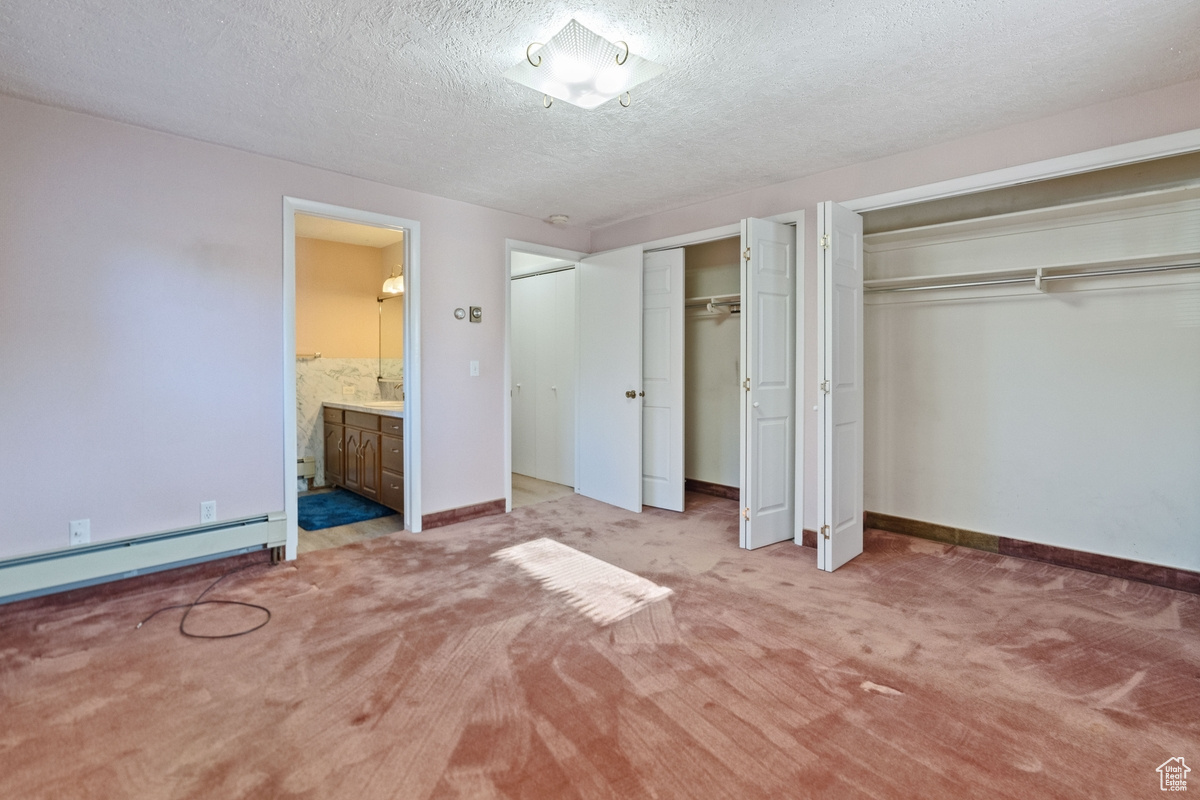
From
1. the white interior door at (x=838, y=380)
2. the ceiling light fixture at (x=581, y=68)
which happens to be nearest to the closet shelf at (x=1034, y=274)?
the white interior door at (x=838, y=380)

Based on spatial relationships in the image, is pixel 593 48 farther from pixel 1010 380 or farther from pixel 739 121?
pixel 1010 380

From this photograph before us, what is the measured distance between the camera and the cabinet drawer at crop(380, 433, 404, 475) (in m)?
4.25

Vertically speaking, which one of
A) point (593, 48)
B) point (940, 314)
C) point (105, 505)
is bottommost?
point (105, 505)

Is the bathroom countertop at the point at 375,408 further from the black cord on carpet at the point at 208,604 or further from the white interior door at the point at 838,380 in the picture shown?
the white interior door at the point at 838,380

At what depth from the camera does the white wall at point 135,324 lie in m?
2.64

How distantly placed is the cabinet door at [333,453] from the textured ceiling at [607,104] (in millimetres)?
2719

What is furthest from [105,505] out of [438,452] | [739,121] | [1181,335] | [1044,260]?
[1181,335]

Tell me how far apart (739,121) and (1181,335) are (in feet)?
8.61

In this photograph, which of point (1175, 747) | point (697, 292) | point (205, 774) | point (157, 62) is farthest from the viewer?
point (697, 292)

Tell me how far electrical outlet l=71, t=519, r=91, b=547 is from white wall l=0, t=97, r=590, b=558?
0.03 m

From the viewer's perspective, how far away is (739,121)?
286cm

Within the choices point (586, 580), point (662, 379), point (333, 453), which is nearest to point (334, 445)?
point (333, 453)

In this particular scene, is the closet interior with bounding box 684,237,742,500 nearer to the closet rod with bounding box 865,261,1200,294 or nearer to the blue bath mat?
the closet rod with bounding box 865,261,1200,294

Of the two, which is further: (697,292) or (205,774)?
(697,292)
